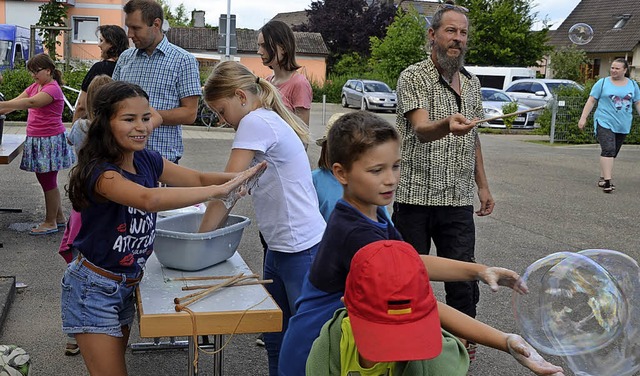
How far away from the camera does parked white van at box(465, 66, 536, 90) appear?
112ft

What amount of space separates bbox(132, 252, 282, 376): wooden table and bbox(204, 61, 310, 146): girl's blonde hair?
86 cm

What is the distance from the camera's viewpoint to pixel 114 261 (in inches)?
126

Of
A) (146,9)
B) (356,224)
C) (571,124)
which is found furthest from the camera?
(571,124)

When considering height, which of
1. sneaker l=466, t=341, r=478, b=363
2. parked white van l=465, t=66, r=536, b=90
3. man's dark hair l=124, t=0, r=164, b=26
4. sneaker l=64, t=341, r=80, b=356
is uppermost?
man's dark hair l=124, t=0, r=164, b=26

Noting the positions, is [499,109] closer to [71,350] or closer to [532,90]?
[532,90]

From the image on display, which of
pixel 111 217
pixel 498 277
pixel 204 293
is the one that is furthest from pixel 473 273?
pixel 111 217

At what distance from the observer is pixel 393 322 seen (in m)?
2.01

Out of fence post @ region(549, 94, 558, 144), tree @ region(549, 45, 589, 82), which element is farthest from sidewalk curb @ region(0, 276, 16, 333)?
tree @ region(549, 45, 589, 82)

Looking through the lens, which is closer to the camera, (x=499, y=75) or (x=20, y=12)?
(x=499, y=75)

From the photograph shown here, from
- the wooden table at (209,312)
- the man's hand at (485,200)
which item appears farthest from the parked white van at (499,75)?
the wooden table at (209,312)

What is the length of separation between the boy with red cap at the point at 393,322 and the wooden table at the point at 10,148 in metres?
5.35

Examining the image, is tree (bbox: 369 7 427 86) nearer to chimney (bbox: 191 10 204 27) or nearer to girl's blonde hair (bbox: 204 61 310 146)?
chimney (bbox: 191 10 204 27)

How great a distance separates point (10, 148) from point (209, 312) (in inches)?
199

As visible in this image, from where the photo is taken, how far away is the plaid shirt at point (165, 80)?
5094 millimetres
